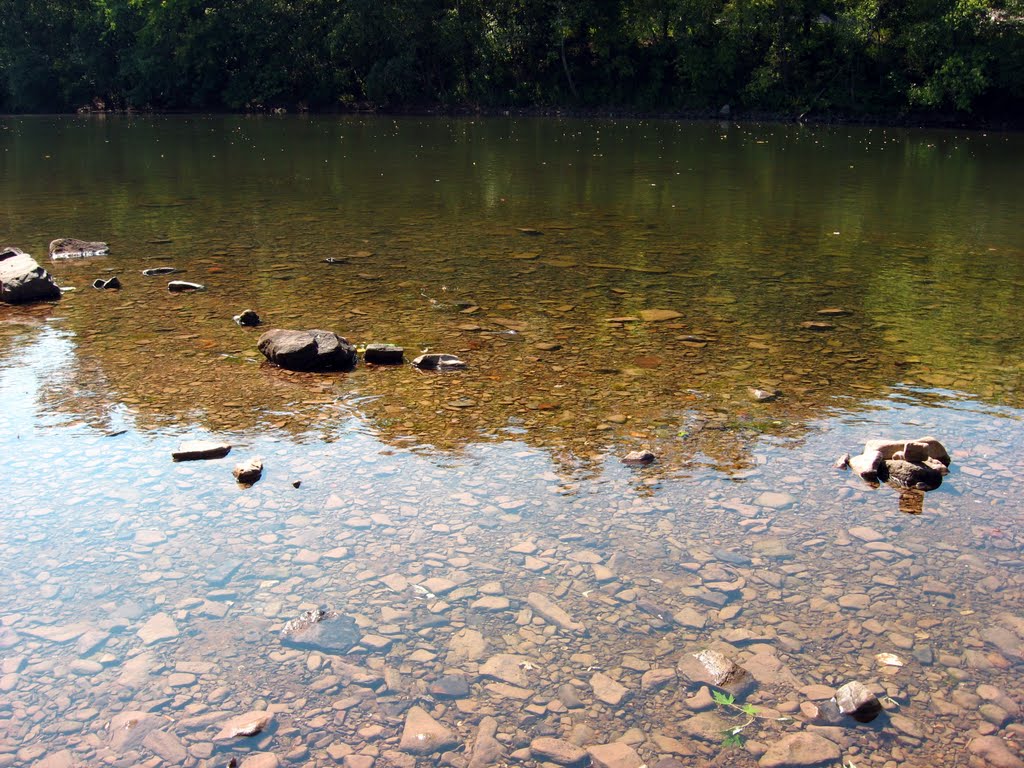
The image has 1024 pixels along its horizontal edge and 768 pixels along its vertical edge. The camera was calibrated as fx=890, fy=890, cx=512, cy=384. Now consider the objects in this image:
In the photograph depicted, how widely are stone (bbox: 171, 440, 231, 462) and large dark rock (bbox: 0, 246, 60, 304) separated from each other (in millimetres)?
4485

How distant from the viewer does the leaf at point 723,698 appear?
3.33 m

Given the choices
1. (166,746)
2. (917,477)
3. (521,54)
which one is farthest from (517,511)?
(521,54)

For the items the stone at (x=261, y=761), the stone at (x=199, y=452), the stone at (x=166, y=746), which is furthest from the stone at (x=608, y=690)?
the stone at (x=199, y=452)

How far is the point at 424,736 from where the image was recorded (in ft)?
10.4

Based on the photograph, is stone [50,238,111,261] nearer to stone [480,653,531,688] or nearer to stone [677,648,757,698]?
stone [480,653,531,688]

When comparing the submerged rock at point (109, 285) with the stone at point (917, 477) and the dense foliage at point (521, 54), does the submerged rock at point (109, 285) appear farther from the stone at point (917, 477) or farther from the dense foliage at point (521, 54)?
the dense foliage at point (521, 54)

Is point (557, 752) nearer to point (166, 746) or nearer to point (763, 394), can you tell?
point (166, 746)

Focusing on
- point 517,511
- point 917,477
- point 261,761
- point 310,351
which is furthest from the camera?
point 310,351

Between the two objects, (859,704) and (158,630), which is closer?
(859,704)

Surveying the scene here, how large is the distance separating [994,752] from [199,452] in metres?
4.24

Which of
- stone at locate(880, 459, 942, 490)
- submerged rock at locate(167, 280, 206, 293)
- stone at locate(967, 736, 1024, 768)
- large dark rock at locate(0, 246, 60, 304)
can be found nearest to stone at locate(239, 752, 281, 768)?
stone at locate(967, 736, 1024, 768)

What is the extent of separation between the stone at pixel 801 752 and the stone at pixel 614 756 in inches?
17.1

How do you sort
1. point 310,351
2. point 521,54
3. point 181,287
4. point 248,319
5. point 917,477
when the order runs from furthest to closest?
point 521,54, point 181,287, point 248,319, point 310,351, point 917,477

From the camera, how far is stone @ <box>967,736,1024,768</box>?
3023 millimetres
